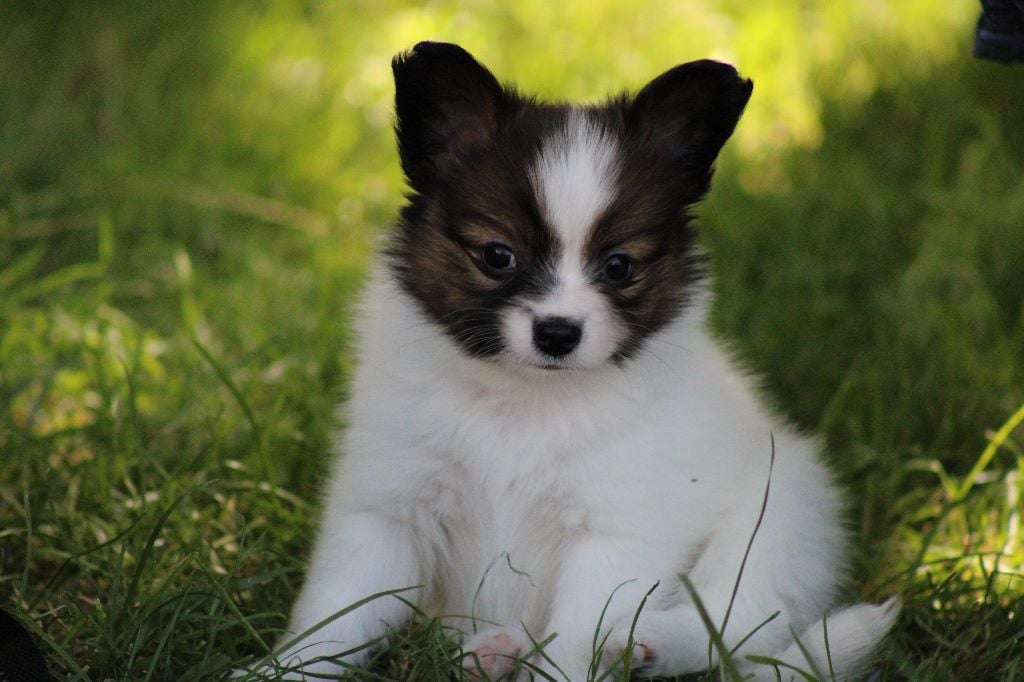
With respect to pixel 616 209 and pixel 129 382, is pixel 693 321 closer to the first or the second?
pixel 616 209

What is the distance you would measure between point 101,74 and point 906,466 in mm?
4393

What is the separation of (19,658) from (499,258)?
1.28 m

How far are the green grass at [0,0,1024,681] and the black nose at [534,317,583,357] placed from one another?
676 mm

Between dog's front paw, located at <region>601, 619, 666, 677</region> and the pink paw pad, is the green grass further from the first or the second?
dog's front paw, located at <region>601, 619, 666, 677</region>

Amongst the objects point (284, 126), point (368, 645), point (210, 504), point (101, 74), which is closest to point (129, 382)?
point (210, 504)

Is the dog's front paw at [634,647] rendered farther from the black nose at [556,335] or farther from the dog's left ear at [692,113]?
the dog's left ear at [692,113]

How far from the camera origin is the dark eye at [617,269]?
2551 mm

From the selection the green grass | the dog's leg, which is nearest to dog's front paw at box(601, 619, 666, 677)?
the green grass

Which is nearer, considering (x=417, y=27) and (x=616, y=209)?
(x=616, y=209)

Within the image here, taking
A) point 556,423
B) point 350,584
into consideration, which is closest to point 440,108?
point 556,423

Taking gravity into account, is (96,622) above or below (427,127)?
below

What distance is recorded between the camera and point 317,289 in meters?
4.54

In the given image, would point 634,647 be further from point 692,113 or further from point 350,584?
point 692,113

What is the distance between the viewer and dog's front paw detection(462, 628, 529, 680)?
262 centimetres
